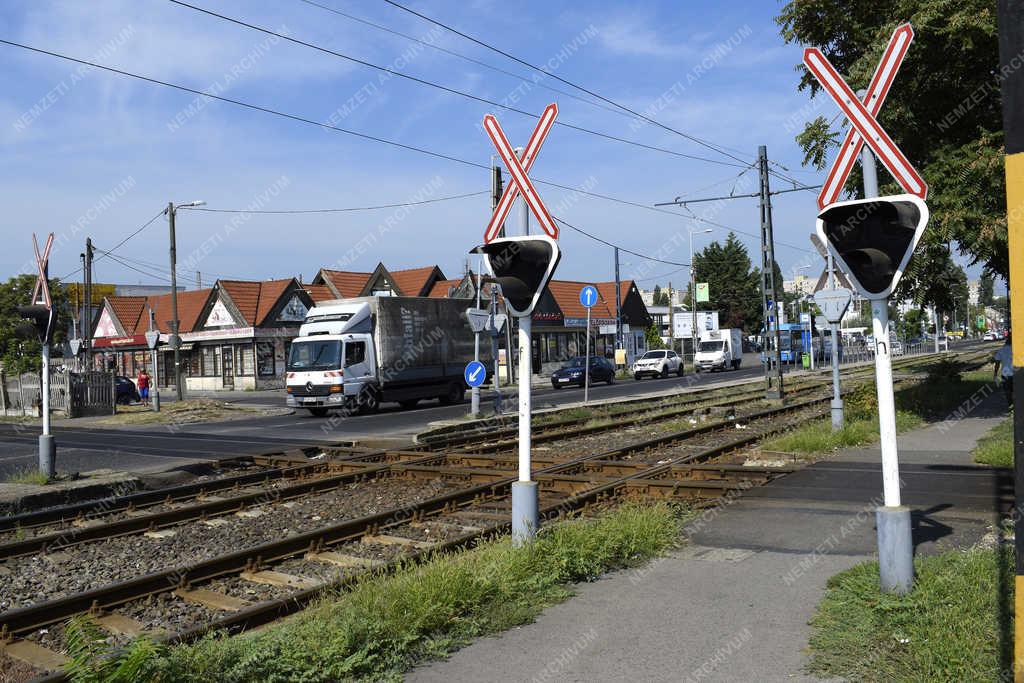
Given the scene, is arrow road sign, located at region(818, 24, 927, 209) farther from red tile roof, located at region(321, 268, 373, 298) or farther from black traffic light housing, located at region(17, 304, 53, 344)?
red tile roof, located at region(321, 268, 373, 298)

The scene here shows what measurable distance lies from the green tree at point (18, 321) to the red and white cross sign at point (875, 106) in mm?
35227

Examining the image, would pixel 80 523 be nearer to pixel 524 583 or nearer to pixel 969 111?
pixel 524 583

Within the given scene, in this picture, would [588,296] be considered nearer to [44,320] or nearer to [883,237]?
[44,320]

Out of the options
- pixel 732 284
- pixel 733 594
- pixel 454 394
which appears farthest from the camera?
pixel 732 284

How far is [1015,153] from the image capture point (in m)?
2.96

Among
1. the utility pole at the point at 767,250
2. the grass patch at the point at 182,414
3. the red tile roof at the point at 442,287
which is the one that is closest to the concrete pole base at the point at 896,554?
the utility pole at the point at 767,250

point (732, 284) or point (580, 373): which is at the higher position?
point (732, 284)

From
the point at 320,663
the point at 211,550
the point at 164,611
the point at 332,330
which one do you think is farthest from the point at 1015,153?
the point at 332,330

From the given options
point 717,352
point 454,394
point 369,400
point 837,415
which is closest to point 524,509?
point 837,415

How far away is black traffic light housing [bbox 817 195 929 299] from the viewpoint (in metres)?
5.30

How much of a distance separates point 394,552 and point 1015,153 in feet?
21.0

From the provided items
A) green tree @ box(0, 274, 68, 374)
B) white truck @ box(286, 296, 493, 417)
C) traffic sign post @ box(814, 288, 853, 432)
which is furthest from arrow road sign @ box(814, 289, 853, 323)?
green tree @ box(0, 274, 68, 374)

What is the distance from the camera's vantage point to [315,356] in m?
26.8

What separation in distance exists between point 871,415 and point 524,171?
13490 mm
